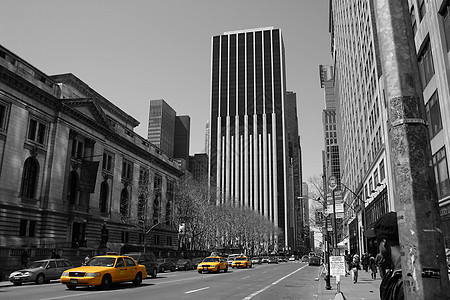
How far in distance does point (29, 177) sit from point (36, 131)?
5.32 meters

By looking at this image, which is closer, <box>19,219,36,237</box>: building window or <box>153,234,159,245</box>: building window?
Answer: <box>19,219,36,237</box>: building window

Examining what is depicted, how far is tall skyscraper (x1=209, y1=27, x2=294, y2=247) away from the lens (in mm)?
168750

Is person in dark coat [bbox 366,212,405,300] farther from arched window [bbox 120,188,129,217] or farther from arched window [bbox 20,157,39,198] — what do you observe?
arched window [bbox 120,188,129,217]

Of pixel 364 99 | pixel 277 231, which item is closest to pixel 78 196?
pixel 364 99

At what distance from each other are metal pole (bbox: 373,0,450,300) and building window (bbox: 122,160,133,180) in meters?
61.7

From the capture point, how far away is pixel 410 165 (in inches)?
104

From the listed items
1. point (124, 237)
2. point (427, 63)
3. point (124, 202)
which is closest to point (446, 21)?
point (427, 63)

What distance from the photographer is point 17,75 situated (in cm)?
3791

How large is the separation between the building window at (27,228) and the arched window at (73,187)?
24.6 ft

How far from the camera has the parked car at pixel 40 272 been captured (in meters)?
22.8

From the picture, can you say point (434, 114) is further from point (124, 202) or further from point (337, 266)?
point (124, 202)

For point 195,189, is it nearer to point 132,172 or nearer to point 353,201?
point 132,172

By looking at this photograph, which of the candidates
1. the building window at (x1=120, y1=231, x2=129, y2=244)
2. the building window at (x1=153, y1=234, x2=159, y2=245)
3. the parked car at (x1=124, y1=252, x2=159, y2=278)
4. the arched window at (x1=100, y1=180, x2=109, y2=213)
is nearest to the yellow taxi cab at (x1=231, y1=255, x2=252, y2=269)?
the building window at (x1=120, y1=231, x2=129, y2=244)

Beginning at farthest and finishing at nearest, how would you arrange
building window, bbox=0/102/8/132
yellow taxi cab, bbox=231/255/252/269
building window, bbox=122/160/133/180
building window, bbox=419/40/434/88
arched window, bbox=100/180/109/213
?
building window, bbox=122/160/133/180 < arched window, bbox=100/180/109/213 < yellow taxi cab, bbox=231/255/252/269 < building window, bbox=0/102/8/132 < building window, bbox=419/40/434/88
